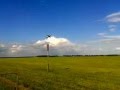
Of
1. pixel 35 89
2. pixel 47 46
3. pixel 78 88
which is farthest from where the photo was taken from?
pixel 47 46

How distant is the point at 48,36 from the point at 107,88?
22764 millimetres

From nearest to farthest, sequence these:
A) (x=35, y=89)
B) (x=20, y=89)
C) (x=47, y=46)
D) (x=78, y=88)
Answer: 1. (x=20, y=89)
2. (x=35, y=89)
3. (x=78, y=88)
4. (x=47, y=46)

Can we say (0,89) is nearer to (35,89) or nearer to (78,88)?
(35,89)

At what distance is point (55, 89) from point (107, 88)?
173 inches

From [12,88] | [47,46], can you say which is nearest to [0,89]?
[12,88]

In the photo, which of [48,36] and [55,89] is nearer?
[55,89]

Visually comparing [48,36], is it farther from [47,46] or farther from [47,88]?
[47,88]

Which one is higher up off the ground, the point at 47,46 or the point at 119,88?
the point at 47,46

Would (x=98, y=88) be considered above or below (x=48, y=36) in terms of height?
below

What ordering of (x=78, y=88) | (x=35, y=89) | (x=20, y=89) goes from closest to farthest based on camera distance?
(x=20, y=89) → (x=35, y=89) → (x=78, y=88)

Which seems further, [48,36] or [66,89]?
[48,36]

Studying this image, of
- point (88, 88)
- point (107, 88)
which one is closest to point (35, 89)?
point (88, 88)

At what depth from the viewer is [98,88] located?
22.7 meters

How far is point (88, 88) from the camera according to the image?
2234 centimetres
